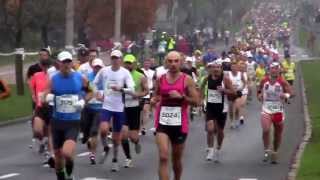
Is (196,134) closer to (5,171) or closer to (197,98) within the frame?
(5,171)

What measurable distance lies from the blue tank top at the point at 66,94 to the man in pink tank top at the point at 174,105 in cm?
116

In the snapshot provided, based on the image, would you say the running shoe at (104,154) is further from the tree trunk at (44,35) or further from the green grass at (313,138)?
→ the tree trunk at (44,35)

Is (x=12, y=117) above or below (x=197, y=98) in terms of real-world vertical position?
below

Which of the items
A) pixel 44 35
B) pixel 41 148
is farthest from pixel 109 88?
pixel 44 35

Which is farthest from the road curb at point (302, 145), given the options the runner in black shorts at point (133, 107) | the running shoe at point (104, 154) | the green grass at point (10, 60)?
the green grass at point (10, 60)

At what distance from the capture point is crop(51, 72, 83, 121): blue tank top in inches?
561

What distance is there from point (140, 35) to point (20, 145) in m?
42.4

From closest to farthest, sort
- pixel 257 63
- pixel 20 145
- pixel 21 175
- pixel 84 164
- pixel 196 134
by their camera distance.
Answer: pixel 21 175, pixel 84 164, pixel 20 145, pixel 196 134, pixel 257 63

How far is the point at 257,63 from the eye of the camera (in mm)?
40938

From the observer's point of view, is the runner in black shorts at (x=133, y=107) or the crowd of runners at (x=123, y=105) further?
the runner in black shorts at (x=133, y=107)

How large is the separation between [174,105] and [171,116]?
153 mm

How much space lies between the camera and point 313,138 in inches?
865

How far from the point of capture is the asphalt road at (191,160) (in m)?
16.6

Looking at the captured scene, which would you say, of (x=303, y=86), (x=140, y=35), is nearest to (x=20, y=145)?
(x=303, y=86)
